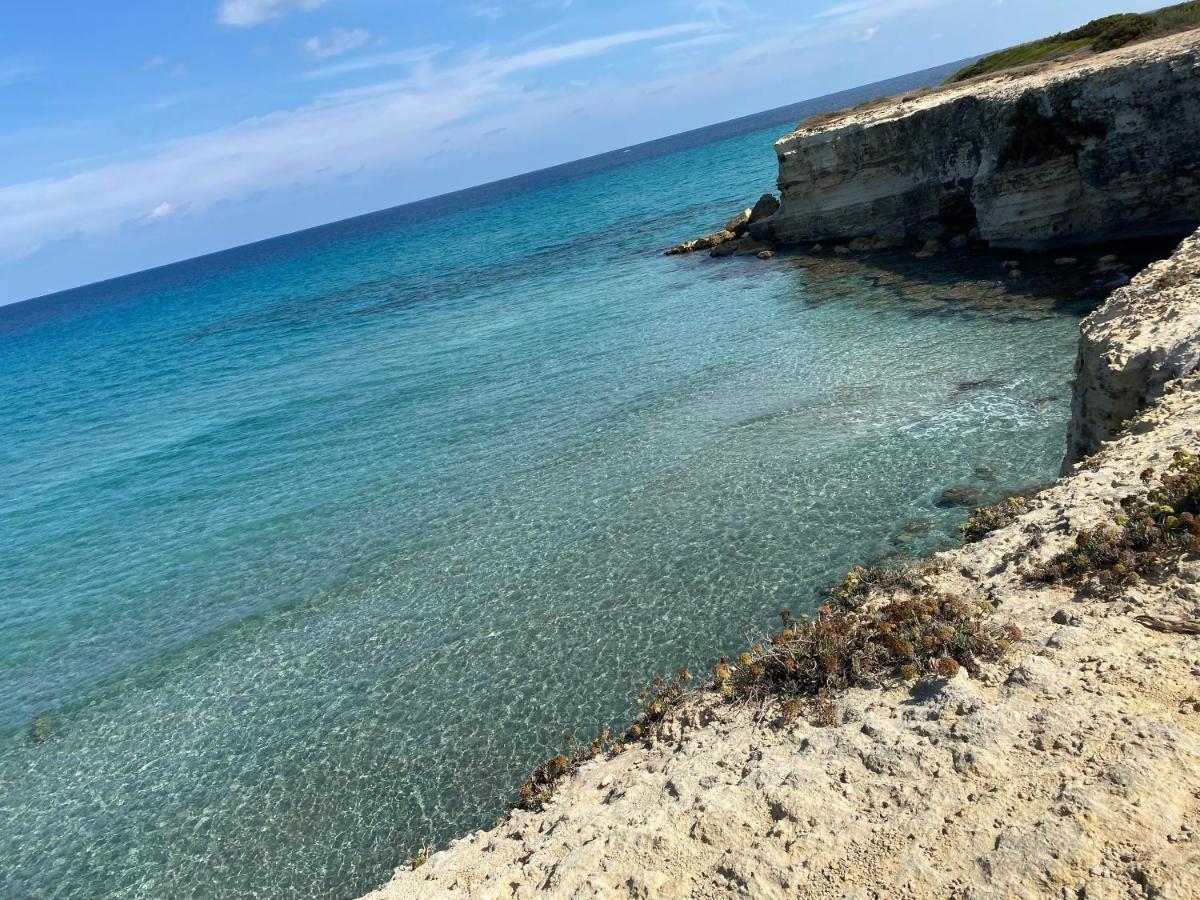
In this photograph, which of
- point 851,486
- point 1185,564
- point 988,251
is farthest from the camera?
point 988,251

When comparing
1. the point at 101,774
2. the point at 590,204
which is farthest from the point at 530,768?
the point at 590,204

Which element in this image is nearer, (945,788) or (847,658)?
(945,788)

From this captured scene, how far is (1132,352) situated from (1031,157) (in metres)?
22.4

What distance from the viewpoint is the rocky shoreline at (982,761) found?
6.82m

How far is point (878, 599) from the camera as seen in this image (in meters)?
12.0

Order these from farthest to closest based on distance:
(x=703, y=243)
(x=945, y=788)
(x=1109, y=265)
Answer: (x=703, y=243)
(x=1109, y=265)
(x=945, y=788)

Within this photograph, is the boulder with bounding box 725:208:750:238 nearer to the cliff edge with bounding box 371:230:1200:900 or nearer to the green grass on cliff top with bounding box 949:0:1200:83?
the green grass on cliff top with bounding box 949:0:1200:83

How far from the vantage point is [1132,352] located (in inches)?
559

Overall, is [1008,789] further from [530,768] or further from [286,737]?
[286,737]

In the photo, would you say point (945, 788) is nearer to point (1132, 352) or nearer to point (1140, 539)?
point (1140, 539)

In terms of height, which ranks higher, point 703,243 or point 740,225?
point 740,225

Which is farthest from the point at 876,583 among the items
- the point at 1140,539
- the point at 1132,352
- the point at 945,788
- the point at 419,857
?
the point at 419,857

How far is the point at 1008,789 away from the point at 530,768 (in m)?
7.42

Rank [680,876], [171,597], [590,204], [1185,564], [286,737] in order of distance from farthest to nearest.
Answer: [590,204] → [171,597] → [286,737] → [1185,564] → [680,876]
